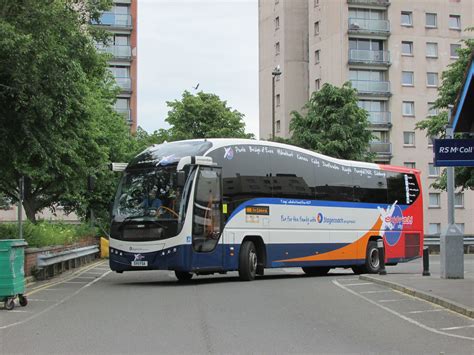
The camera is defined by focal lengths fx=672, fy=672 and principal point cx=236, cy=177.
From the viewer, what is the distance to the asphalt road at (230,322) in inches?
340

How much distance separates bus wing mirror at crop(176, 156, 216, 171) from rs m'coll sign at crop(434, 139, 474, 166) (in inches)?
227

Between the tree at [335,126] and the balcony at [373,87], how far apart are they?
19.6 metres

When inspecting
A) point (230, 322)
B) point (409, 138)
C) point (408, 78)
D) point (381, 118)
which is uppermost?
point (408, 78)

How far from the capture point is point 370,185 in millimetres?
24156

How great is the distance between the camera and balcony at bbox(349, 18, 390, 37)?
210 feet

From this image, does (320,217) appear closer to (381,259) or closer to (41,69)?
(381,259)

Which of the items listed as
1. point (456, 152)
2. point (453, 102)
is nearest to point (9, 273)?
point (456, 152)

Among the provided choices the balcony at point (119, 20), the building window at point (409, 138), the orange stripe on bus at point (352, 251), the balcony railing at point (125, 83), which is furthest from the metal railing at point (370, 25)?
the orange stripe on bus at point (352, 251)

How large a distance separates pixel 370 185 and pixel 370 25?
43867 millimetres

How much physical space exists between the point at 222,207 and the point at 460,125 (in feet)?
21.6

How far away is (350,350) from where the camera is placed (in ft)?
Result: 27.5

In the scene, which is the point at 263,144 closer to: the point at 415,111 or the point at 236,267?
the point at 236,267

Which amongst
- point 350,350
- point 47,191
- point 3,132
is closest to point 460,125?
point 350,350

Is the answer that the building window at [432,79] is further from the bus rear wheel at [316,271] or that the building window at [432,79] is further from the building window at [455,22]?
the bus rear wheel at [316,271]
